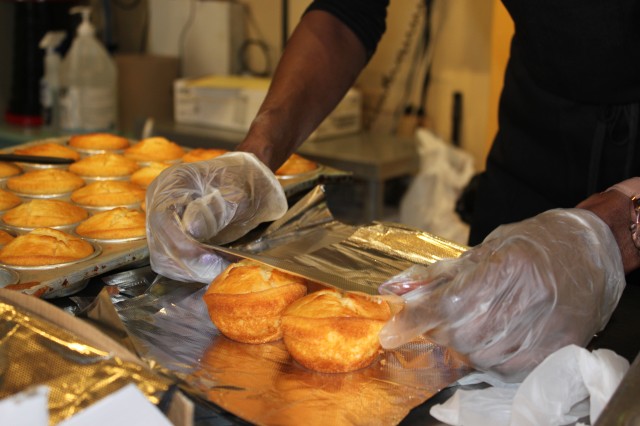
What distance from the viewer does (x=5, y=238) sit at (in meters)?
1.57

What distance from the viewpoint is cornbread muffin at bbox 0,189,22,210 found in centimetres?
179

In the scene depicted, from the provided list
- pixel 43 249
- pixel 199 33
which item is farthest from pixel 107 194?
pixel 199 33

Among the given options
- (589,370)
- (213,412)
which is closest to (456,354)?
(589,370)

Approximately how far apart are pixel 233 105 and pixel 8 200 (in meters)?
1.94

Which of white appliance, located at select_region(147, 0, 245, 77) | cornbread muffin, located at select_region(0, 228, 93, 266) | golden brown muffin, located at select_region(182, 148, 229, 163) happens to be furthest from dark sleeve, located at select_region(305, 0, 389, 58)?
white appliance, located at select_region(147, 0, 245, 77)

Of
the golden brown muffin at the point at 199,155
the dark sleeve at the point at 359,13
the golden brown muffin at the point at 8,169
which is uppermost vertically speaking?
the dark sleeve at the point at 359,13

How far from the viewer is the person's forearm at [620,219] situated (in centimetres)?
127

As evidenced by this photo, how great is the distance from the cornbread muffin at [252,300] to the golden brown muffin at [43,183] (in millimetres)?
759

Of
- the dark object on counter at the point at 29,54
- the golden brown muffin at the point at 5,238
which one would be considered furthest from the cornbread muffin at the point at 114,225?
the dark object on counter at the point at 29,54

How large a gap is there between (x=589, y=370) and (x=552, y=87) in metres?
1.07

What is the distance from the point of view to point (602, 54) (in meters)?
1.76

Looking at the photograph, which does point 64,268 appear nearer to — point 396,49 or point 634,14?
point 634,14

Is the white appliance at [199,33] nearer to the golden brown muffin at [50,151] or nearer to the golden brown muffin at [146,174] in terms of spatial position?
the golden brown muffin at [50,151]

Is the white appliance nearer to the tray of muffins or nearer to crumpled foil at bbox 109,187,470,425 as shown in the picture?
the tray of muffins
